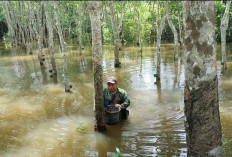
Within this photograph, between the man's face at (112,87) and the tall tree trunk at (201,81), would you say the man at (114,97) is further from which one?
the tall tree trunk at (201,81)

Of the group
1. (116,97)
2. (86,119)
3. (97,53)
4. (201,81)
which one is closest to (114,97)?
(116,97)

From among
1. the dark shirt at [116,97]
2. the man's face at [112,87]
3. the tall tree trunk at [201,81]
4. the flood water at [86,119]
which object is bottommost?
the flood water at [86,119]

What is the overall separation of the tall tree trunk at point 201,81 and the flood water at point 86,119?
0.98 m

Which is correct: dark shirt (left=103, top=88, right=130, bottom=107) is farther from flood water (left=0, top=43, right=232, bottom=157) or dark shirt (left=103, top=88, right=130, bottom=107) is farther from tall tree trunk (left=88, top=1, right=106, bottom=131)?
tall tree trunk (left=88, top=1, right=106, bottom=131)

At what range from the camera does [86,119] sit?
23.7 feet

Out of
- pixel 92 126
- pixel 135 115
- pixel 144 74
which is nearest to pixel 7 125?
pixel 92 126

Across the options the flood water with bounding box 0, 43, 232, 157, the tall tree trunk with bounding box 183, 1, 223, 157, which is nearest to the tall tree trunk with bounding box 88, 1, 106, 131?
the flood water with bounding box 0, 43, 232, 157

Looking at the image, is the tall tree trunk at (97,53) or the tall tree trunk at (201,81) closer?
the tall tree trunk at (201,81)

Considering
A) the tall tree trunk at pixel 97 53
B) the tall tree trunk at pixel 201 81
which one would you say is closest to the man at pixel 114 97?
the tall tree trunk at pixel 97 53

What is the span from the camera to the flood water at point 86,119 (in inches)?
213

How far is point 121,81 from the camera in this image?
39.1 feet

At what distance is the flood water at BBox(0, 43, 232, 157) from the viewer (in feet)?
17.7

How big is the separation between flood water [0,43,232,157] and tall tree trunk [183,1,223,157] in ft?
3.21

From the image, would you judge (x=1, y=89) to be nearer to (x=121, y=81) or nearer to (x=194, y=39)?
(x=121, y=81)
